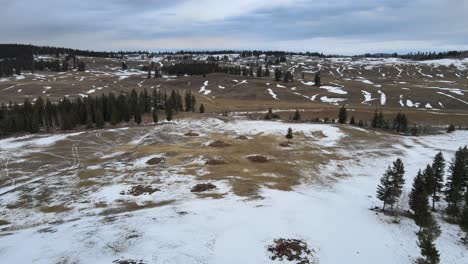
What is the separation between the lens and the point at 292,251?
3100 centimetres

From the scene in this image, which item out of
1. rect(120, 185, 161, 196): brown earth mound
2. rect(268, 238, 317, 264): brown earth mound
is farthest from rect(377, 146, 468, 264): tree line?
rect(120, 185, 161, 196): brown earth mound

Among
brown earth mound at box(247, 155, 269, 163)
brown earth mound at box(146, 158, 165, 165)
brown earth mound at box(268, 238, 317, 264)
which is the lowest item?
brown earth mound at box(146, 158, 165, 165)

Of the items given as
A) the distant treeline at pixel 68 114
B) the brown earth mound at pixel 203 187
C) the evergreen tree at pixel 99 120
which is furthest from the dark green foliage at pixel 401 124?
the evergreen tree at pixel 99 120

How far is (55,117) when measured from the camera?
100000 millimetres

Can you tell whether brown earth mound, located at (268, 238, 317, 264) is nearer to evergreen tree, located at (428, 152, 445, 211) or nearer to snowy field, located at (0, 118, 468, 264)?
snowy field, located at (0, 118, 468, 264)

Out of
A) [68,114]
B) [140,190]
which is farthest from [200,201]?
[68,114]

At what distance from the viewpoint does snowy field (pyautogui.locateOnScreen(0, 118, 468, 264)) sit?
104ft

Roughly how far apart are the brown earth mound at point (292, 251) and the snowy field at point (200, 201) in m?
0.87

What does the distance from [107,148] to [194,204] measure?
39.7 meters

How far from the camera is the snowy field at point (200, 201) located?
3170 centimetres

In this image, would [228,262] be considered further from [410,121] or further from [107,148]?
[410,121]

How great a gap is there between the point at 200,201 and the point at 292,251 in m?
15.3

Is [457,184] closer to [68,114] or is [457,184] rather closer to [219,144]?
[219,144]

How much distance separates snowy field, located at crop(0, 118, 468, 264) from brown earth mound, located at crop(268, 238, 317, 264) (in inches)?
34.1
